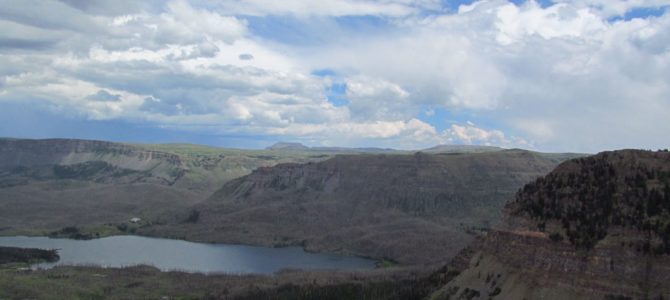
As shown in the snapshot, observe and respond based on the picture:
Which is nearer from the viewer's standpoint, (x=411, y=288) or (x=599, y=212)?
(x=599, y=212)

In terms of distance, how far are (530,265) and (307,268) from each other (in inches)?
4624

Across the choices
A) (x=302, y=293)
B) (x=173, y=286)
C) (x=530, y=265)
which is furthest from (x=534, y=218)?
(x=173, y=286)

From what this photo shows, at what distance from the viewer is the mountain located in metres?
77.1

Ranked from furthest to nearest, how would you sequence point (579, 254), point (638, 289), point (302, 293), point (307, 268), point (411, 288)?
point (307, 268) < point (302, 293) < point (411, 288) < point (579, 254) < point (638, 289)

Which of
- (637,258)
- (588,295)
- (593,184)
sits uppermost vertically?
(593,184)

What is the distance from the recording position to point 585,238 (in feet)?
270

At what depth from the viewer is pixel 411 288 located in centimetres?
12144

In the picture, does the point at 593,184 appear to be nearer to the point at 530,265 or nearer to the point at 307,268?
the point at 530,265

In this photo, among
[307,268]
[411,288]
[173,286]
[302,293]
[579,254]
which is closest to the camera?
[579,254]

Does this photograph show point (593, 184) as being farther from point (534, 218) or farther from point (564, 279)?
point (564, 279)

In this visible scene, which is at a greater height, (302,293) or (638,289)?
(638,289)

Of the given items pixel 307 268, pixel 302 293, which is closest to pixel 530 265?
pixel 302 293

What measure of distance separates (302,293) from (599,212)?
6968cm

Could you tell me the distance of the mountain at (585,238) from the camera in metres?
77.1
